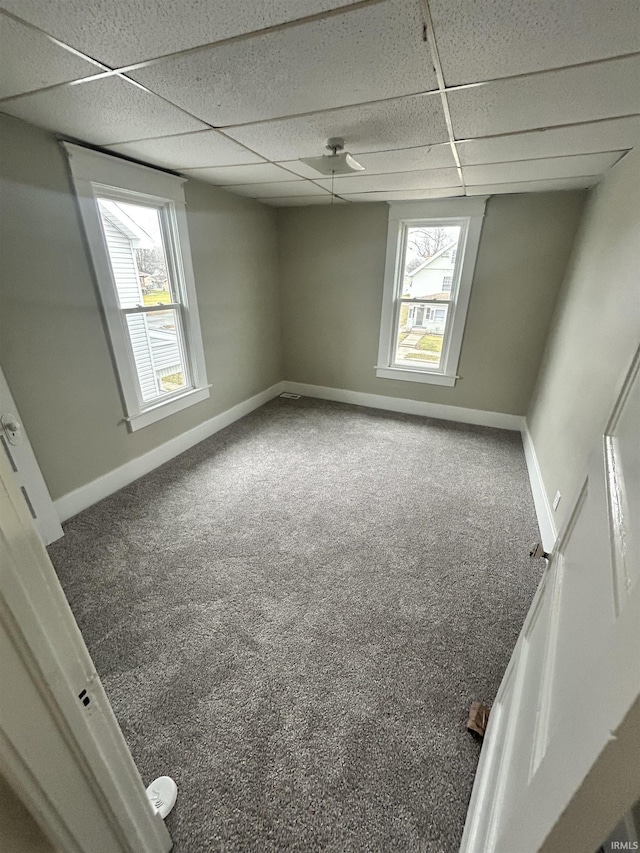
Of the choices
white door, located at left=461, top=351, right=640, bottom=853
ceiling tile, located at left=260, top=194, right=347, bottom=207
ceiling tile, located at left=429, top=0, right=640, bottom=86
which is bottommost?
white door, located at left=461, top=351, right=640, bottom=853

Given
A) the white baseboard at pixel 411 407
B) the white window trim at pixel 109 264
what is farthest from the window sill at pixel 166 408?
the white baseboard at pixel 411 407

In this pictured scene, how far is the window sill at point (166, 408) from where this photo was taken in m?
2.72

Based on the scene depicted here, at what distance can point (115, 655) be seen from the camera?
1522 mm

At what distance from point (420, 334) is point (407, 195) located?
1.36 meters

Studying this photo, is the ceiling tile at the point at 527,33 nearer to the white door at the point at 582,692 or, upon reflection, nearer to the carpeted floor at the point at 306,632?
the white door at the point at 582,692

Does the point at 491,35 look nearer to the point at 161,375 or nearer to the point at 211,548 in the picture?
the point at 211,548

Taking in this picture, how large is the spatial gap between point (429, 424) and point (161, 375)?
9.15 ft

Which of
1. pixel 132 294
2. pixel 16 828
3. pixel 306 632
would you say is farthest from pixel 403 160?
pixel 16 828

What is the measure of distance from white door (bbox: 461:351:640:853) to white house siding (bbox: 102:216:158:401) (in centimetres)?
285

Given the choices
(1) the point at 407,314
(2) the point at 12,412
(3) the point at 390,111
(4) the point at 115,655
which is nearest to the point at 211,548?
(4) the point at 115,655

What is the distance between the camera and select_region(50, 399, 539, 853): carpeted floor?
1.11 meters

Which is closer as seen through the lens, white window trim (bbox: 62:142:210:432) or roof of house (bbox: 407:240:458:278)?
white window trim (bbox: 62:142:210:432)

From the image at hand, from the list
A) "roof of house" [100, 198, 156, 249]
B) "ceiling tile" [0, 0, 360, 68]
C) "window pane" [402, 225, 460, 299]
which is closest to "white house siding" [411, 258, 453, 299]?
"window pane" [402, 225, 460, 299]

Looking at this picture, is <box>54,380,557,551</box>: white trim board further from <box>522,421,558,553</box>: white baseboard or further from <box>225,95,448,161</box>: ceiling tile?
<box>225,95,448,161</box>: ceiling tile
